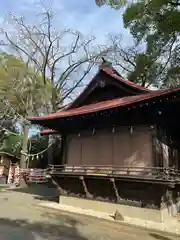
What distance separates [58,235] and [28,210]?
3.79 m

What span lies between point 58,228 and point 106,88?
281 inches

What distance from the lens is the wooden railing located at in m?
8.47

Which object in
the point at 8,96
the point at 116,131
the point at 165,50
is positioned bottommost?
the point at 116,131

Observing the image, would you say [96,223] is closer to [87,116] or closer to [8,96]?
[87,116]

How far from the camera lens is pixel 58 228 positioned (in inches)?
290

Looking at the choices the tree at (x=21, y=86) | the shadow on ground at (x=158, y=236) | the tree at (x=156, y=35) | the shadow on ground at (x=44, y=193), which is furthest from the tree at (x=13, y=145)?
the shadow on ground at (x=158, y=236)

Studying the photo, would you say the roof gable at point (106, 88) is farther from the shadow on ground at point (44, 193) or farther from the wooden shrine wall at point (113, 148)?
the shadow on ground at point (44, 193)

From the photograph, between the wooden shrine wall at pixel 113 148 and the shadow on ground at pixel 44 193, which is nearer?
the wooden shrine wall at pixel 113 148

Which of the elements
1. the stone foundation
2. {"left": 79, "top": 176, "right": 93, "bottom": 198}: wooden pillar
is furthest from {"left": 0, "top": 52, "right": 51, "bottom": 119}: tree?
{"left": 79, "top": 176, "right": 93, "bottom": 198}: wooden pillar

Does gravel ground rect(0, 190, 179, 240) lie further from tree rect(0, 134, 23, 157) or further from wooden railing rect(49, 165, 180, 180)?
tree rect(0, 134, 23, 157)

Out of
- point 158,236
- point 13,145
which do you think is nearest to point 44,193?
point 158,236

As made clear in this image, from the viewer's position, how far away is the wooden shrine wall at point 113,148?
944cm

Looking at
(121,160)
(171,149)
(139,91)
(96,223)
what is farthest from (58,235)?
(139,91)

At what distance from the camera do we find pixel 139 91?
10727 millimetres
